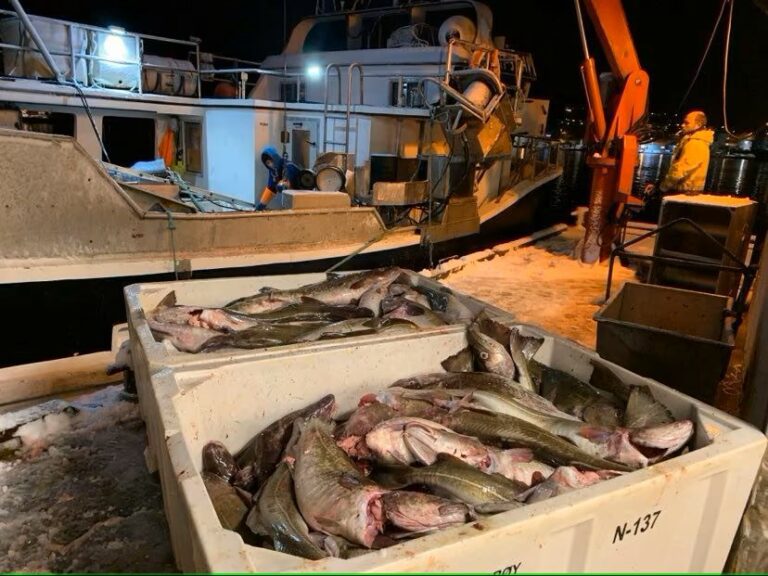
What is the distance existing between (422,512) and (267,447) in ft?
3.34

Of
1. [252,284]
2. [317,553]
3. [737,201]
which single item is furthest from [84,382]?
[737,201]

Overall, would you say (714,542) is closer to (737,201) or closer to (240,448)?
(240,448)

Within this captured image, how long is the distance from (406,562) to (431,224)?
23.0 ft

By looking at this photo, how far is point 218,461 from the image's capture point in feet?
8.60

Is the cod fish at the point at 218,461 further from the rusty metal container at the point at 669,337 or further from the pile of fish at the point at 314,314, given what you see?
the rusty metal container at the point at 669,337

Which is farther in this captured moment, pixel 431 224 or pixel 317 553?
pixel 431 224

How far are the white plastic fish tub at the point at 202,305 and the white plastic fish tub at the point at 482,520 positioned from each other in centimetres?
6

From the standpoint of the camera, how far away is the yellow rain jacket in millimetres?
8344

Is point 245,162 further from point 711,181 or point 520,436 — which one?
point 711,181

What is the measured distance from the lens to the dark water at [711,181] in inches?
598

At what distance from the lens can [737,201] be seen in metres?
7.12

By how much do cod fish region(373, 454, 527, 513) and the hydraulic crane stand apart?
827 cm

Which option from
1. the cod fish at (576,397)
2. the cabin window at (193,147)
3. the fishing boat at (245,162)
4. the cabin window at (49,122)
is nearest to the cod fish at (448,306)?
the cod fish at (576,397)

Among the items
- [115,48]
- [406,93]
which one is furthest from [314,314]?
[115,48]
